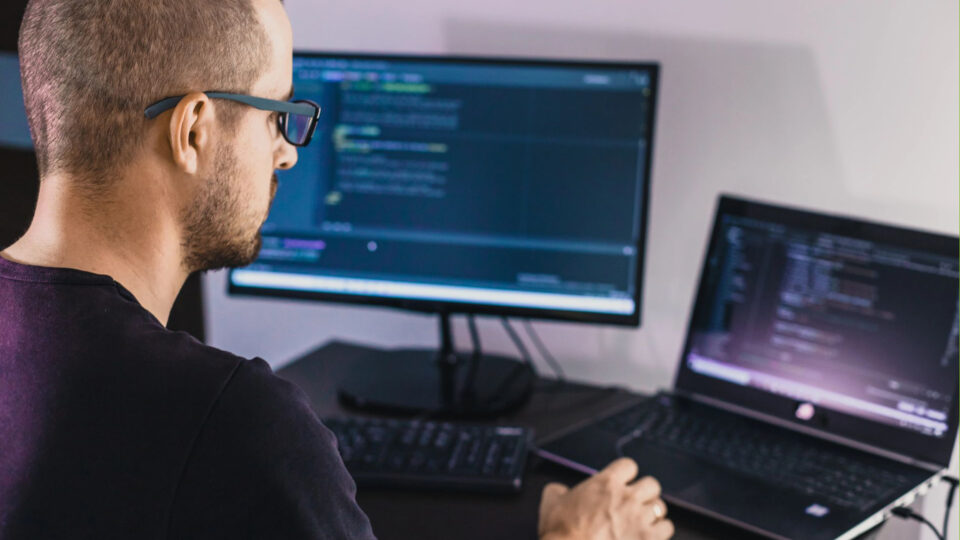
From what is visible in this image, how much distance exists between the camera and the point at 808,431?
1312 millimetres

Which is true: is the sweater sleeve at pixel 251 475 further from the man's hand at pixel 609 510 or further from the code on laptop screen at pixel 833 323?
the code on laptop screen at pixel 833 323

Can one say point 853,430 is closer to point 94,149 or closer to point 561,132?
point 561,132

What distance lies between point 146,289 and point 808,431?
874mm

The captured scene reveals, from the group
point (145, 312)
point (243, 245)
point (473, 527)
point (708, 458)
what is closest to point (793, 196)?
point (708, 458)

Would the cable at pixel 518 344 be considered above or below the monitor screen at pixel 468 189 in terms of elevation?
below

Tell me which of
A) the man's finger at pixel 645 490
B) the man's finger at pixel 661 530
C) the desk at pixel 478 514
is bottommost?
the desk at pixel 478 514

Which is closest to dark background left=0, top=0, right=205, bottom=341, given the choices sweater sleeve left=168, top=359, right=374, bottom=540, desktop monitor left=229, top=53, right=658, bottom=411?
desktop monitor left=229, top=53, right=658, bottom=411

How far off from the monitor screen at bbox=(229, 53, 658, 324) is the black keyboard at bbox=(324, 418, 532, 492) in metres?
0.22

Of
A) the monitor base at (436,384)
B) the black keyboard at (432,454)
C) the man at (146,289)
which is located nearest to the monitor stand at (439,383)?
the monitor base at (436,384)

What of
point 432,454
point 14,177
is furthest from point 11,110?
point 432,454

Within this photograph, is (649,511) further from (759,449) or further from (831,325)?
(831,325)

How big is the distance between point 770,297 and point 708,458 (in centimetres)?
25

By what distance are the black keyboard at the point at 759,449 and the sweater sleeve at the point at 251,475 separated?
0.60 meters

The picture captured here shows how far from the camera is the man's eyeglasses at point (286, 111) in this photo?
863 millimetres
